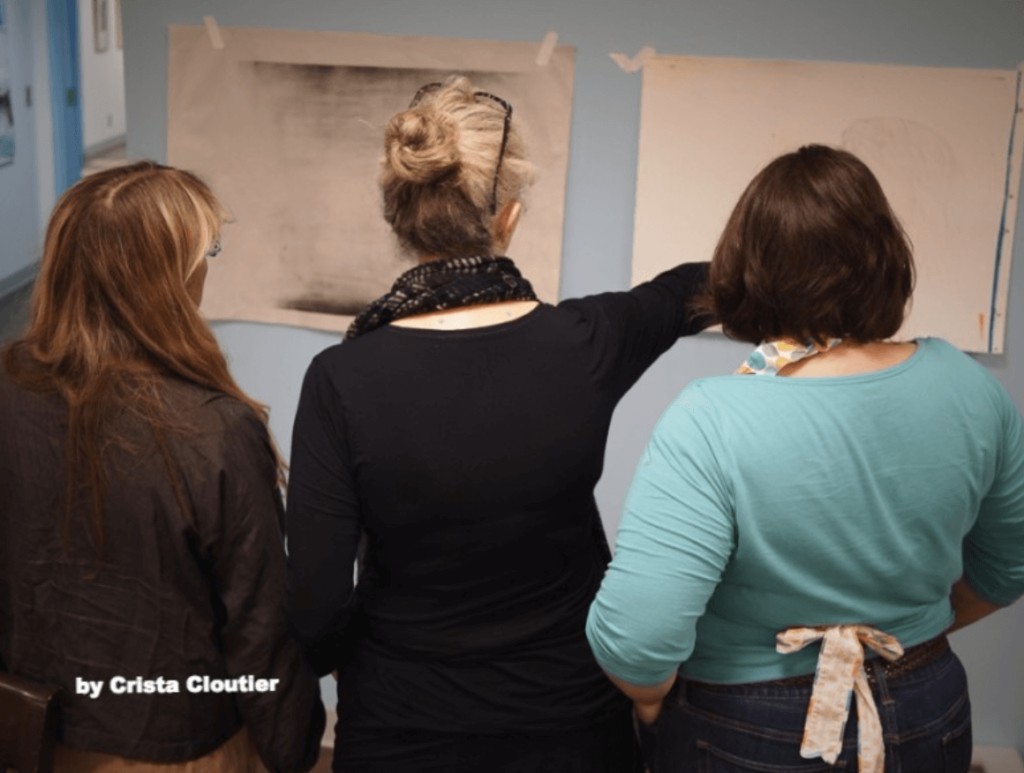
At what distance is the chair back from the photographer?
119cm

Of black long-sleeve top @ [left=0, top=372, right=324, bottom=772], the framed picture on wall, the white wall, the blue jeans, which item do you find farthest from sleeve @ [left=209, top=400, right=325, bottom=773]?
the framed picture on wall

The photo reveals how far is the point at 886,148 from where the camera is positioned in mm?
2207

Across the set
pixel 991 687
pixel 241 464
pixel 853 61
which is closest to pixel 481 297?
pixel 241 464

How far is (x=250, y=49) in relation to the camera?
2.30 m

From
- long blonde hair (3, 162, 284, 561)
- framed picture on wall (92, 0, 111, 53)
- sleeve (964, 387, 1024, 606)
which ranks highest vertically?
framed picture on wall (92, 0, 111, 53)

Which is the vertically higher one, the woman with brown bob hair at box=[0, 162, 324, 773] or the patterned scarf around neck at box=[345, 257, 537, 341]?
the patterned scarf around neck at box=[345, 257, 537, 341]

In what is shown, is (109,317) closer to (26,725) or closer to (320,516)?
(320,516)

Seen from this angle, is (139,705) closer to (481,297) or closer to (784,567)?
(481,297)

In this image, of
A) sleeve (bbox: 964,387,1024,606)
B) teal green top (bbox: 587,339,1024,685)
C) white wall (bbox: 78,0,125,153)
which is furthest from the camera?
white wall (bbox: 78,0,125,153)

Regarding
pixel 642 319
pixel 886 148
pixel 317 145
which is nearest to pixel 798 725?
pixel 642 319

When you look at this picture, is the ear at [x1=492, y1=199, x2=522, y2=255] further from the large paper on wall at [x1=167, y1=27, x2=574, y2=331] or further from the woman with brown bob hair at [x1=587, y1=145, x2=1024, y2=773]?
the large paper on wall at [x1=167, y1=27, x2=574, y2=331]

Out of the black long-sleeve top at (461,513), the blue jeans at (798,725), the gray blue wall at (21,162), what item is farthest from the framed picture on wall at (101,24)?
the blue jeans at (798,725)

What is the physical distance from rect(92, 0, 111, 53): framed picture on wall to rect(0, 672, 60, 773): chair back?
6501 mm

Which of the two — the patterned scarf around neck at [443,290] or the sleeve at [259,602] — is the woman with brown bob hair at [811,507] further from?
the sleeve at [259,602]
